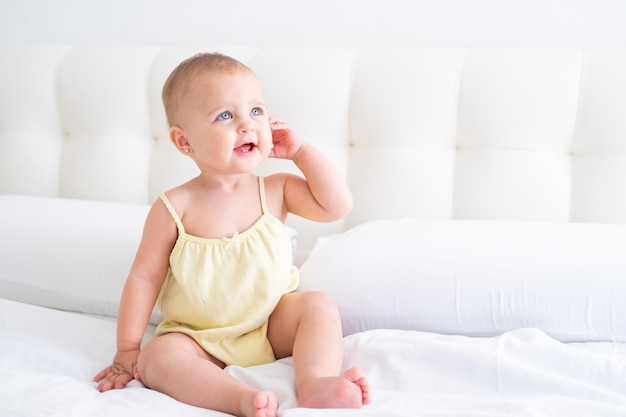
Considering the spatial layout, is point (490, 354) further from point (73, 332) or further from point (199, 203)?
point (73, 332)

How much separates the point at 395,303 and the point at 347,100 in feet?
1.96

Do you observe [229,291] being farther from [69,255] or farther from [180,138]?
[69,255]

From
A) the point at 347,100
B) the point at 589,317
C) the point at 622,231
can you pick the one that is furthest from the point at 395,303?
the point at 347,100

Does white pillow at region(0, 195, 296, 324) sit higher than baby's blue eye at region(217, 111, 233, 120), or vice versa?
baby's blue eye at region(217, 111, 233, 120)

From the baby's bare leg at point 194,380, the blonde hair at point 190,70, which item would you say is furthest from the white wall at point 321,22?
the baby's bare leg at point 194,380

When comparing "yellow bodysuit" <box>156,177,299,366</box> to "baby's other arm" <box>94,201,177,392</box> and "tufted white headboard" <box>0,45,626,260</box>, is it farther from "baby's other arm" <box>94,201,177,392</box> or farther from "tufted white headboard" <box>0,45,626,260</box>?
"tufted white headboard" <box>0,45,626,260</box>

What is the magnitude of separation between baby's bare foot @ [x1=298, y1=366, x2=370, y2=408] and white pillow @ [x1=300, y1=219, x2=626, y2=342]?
0.31 meters

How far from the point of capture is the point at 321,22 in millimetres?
1910

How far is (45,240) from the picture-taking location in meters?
1.55

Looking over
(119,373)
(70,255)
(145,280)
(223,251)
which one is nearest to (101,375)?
(119,373)

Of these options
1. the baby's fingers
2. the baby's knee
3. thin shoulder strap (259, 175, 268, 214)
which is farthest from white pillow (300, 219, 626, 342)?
the baby's fingers

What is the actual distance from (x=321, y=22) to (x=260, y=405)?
1.21 metres

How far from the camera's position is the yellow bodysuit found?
1.23 meters

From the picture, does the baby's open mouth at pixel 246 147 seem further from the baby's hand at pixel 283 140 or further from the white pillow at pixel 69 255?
the white pillow at pixel 69 255
